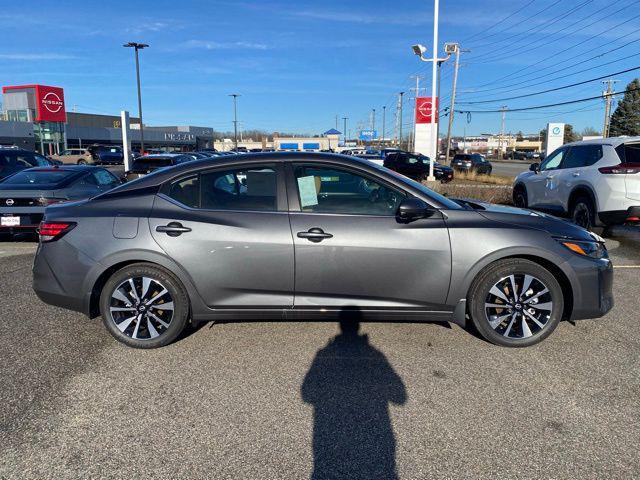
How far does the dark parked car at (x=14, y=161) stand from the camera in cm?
1230

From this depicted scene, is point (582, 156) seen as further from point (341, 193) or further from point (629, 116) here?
point (629, 116)

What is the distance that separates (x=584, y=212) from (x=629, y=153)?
49.7 inches

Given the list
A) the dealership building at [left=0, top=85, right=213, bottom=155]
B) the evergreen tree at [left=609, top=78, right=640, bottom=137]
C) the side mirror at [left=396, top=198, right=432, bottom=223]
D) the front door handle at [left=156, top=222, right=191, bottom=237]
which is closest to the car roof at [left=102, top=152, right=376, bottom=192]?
the front door handle at [left=156, top=222, right=191, bottom=237]

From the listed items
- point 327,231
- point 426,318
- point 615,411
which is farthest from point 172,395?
point 615,411

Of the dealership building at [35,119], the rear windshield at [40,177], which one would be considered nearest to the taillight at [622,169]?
the rear windshield at [40,177]

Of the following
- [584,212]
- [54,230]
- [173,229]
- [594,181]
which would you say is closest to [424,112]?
[584,212]

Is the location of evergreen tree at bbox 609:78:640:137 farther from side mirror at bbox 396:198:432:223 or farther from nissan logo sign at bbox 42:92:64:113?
side mirror at bbox 396:198:432:223

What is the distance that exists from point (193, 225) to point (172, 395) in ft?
4.39

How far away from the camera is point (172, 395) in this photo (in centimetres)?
342

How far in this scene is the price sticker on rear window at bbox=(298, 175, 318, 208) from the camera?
4113 mm

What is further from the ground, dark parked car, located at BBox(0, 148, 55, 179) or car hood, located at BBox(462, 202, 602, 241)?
dark parked car, located at BBox(0, 148, 55, 179)

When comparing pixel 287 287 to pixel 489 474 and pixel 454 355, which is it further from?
pixel 489 474

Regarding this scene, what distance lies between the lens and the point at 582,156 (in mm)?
9062

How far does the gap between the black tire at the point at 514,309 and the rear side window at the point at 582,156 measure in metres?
5.65
